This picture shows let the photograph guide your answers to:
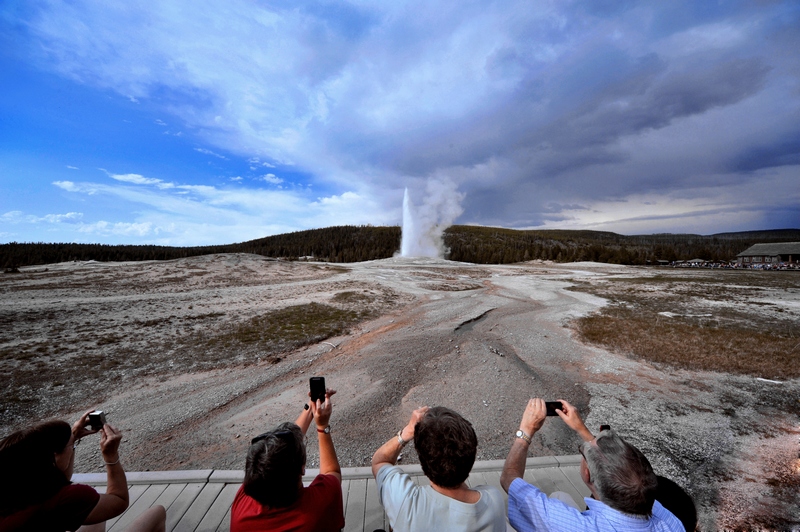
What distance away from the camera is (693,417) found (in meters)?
7.50

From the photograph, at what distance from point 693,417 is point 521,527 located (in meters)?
7.84

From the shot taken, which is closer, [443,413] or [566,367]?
[443,413]

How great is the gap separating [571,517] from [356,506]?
8.24ft

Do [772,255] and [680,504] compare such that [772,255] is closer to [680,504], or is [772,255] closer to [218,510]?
[680,504]

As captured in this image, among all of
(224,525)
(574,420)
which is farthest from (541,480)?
(224,525)

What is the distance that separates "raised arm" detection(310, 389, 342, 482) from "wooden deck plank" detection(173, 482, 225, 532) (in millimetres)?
1910

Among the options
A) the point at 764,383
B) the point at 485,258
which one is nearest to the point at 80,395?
the point at 764,383

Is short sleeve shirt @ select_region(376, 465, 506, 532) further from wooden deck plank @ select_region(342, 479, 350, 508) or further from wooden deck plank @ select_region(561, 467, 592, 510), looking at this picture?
wooden deck plank @ select_region(561, 467, 592, 510)

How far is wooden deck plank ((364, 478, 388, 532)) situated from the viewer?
351 cm

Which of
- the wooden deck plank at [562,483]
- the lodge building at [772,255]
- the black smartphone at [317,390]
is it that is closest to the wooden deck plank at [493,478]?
the wooden deck plank at [562,483]

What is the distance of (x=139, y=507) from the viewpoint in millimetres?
3740

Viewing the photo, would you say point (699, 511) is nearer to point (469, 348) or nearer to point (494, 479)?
point (494, 479)

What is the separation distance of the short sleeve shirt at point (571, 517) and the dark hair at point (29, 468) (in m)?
3.08

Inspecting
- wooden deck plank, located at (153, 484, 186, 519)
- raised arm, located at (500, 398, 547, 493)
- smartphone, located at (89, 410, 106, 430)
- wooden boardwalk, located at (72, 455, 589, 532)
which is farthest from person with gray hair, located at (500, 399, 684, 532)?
wooden deck plank, located at (153, 484, 186, 519)
